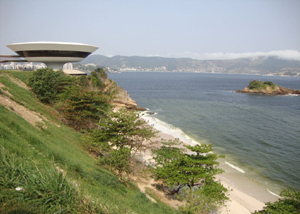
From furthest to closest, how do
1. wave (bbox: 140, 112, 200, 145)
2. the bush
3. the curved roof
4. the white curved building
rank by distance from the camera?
the white curved building, the curved roof, wave (bbox: 140, 112, 200, 145), the bush

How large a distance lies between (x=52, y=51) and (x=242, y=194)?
36.5 metres

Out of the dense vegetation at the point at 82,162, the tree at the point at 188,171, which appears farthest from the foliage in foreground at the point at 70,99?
the tree at the point at 188,171

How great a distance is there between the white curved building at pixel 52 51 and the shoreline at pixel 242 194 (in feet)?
96.2

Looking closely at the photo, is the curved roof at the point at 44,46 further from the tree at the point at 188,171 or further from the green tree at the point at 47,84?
the tree at the point at 188,171

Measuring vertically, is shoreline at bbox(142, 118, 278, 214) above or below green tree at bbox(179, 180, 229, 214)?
below

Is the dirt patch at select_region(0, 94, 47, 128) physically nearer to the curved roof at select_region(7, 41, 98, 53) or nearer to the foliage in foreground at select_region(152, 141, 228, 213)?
the foliage in foreground at select_region(152, 141, 228, 213)

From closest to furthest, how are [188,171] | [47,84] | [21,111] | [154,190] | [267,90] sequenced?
[188,171] → [154,190] → [21,111] → [47,84] → [267,90]

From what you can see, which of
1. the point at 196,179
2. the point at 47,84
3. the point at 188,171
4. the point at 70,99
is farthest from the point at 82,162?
the point at 47,84

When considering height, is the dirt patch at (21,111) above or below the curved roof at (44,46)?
below

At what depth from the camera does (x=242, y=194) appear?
16.7 metres

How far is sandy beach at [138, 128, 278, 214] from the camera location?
1495 centimetres

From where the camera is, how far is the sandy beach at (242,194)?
49.1 ft

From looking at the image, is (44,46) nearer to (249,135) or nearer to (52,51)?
(52,51)

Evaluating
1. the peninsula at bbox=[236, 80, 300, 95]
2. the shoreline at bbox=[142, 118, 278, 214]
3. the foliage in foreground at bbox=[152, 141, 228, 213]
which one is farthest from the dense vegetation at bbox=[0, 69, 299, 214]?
the peninsula at bbox=[236, 80, 300, 95]
